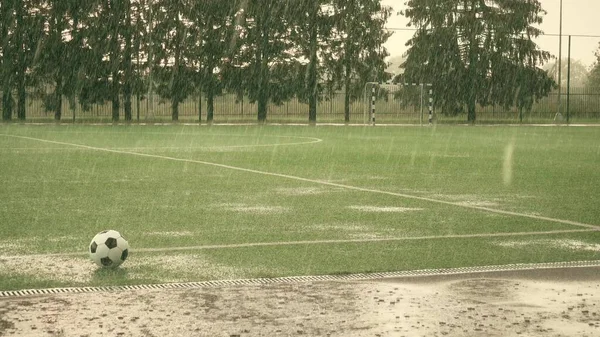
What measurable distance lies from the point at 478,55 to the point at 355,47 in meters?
8.51

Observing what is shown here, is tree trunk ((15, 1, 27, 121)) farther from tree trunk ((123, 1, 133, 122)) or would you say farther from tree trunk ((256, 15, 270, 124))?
tree trunk ((256, 15, 270, 124))

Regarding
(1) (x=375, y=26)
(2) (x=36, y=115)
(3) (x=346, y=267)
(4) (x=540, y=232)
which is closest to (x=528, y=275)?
(3) (x=346, y=267)

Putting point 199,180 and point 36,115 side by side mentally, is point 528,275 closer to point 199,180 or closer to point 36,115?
point 199,180

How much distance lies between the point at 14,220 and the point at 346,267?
477 centimetres

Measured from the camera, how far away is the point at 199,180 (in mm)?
16453

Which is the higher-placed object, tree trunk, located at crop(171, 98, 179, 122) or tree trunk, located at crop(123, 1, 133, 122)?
tree trunk, located at crop(123, 1, 133, 122)

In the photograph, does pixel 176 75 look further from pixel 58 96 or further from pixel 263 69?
pixel 58 96

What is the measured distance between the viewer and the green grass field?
323 inches

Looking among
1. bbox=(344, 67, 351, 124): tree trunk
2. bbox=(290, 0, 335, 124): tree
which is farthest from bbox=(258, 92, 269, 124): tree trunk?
bbox=(344, 67, 351, 124): tree trunk

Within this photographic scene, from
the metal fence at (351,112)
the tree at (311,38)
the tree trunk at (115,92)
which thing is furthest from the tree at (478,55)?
the tree trunk at (115,92)

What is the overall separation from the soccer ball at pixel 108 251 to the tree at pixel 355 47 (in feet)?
161

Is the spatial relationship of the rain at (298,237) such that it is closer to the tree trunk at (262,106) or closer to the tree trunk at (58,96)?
the tree trunk at (58,96)

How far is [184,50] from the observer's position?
2115 inches

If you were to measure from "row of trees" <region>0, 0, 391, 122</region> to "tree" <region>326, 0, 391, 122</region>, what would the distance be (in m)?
0.06
